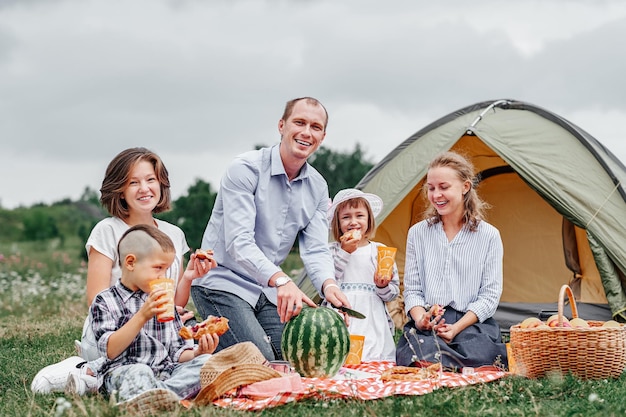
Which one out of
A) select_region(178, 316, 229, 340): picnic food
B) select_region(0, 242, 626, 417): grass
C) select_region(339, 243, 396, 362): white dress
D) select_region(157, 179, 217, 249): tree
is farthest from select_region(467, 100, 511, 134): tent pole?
select_region(157, 179, 217, 249): tree

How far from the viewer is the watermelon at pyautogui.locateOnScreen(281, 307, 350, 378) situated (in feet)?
12.7

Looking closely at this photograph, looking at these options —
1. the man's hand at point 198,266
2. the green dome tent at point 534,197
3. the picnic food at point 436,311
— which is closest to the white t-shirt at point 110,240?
the man's hand at point 198,266

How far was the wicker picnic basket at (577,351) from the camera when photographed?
158 inches

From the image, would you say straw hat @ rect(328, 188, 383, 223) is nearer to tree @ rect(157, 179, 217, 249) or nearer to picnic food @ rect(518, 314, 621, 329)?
picnic food @ rect(518, 314, 621, 329)

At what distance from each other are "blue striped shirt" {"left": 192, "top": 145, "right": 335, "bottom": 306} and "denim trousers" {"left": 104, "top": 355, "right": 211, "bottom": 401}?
2.63 ft

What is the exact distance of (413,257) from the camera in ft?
16.8

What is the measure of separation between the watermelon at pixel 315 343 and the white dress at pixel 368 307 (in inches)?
44.8

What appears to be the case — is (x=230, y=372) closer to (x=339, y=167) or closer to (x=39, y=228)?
(x=339, y=167)

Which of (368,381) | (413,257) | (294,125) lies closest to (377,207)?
(413,257)

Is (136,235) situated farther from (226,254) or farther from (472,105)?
(472,105)

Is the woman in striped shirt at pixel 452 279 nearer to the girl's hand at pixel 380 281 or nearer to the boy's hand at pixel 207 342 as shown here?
the girl's hand at pixel 380 281

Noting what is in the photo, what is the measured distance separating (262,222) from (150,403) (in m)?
1.64

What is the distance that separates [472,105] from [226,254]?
122 inches

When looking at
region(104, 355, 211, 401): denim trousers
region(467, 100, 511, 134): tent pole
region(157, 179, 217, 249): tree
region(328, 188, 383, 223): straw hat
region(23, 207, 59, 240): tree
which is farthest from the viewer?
region(23, 207, 59, 240): tree
